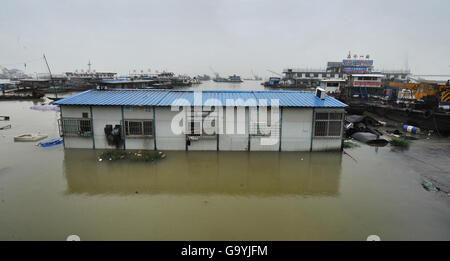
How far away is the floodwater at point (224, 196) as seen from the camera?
622cm

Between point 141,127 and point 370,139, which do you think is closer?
point 141,127

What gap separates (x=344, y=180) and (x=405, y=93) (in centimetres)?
2255

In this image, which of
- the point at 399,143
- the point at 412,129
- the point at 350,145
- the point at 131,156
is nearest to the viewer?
the point at 131,156

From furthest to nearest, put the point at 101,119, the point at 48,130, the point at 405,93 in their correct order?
the point at 405,93, the point at 48,130, the point at 101,119

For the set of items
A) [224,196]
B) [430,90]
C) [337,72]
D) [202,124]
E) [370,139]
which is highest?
[337,72]

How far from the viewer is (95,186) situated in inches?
344

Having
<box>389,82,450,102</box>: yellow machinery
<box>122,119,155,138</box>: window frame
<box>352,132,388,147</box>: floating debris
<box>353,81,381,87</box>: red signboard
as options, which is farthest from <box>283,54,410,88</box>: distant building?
<box>122,119,155,138</box>: window frame

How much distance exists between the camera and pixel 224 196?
8109mm

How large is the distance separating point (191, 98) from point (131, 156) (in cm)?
434

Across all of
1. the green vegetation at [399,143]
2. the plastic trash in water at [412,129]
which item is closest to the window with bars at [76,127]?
the green vegetation at [399,143]

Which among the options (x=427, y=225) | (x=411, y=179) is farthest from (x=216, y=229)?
(x=411, y=179)

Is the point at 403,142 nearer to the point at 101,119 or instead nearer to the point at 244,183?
the point at 244,183

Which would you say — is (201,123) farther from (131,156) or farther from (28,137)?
(28,137)

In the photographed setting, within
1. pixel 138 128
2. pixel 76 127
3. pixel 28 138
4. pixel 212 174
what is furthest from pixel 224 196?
pixel 28 138
